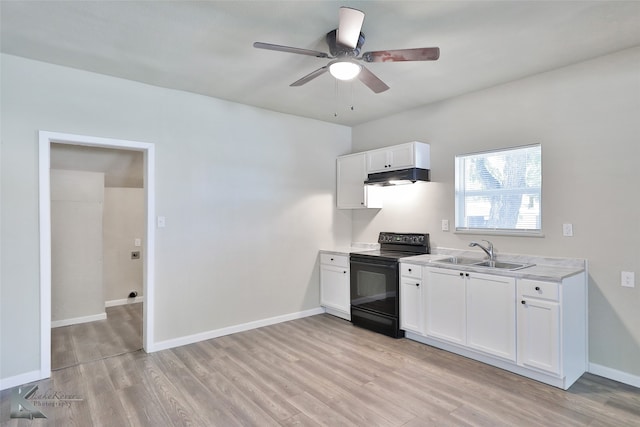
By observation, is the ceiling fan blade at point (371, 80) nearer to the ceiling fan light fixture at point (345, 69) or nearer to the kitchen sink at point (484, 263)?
the ceiling fan light fixture at point (345, 69)

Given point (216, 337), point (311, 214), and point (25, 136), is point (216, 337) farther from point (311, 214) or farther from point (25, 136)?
point (25, 136)

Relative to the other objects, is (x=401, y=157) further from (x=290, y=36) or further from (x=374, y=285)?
(x=290, y=36)

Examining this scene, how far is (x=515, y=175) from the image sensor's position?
347 centimetres

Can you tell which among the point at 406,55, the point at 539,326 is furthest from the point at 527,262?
the point at 406,55

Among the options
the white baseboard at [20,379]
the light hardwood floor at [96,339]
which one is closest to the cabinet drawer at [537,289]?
the light hardwood floor at [96,339]

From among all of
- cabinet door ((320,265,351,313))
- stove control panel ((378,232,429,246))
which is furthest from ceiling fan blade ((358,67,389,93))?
cabinet door ((320,265,351,313))

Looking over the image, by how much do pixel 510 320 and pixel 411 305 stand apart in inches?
38.7

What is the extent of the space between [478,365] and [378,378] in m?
0.96

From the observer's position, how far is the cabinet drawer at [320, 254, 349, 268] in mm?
4383

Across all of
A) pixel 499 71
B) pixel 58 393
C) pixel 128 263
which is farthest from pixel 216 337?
pixel 499 71

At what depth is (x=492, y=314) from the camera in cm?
302

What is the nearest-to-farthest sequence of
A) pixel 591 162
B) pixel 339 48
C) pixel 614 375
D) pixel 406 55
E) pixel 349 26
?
pixel 349 26, pixel 406 55, pixel 339 48, pixel 614 375, pixel 591 162

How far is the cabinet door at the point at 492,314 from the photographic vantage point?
2895mm

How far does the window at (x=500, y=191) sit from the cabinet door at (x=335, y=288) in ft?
4.96
